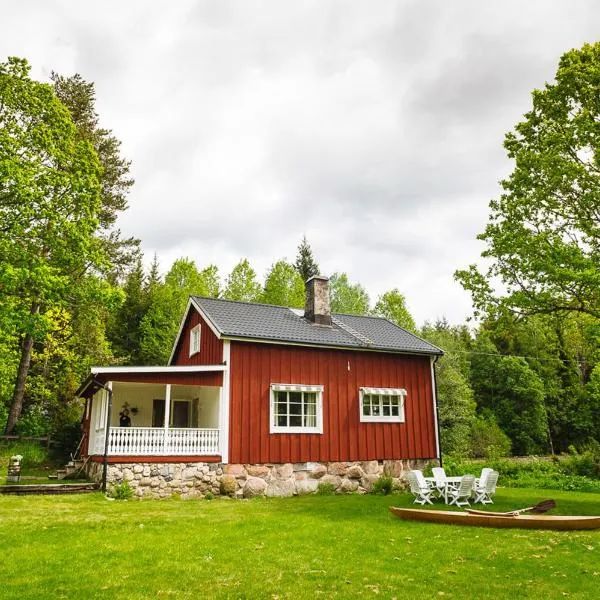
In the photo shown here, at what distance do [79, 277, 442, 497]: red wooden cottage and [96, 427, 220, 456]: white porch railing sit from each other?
0.03 metres

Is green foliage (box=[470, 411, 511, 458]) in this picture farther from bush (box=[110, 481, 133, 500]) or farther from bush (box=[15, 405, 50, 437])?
bush (box=[110, 481, 133, 500])

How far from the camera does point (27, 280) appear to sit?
16344mm

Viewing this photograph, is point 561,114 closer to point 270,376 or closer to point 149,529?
point 270,376

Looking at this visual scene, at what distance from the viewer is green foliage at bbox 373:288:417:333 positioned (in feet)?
121

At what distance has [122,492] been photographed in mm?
13875

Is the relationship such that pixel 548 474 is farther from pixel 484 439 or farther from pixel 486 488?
pixel 484 439

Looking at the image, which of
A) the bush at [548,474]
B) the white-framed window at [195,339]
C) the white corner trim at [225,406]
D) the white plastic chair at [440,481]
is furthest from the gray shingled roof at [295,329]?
the white plastic chair at [440,481]

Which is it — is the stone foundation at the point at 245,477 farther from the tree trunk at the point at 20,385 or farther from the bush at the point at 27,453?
the tree trunk at the point at 20,385

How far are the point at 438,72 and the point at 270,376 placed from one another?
Result: 9443mm

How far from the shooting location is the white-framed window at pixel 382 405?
1769cm

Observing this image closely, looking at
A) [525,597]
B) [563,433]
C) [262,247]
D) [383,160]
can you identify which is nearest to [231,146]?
[383,160]

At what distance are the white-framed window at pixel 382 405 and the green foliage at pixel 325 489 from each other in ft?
7.67

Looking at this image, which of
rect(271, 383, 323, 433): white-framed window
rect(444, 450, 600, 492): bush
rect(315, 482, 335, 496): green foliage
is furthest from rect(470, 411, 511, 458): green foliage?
rect(271, 383, 323, 433): white-framed window

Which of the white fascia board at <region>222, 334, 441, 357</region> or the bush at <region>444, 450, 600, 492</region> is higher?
the white fascia board at <region>222, 334, 441, 357</region>
